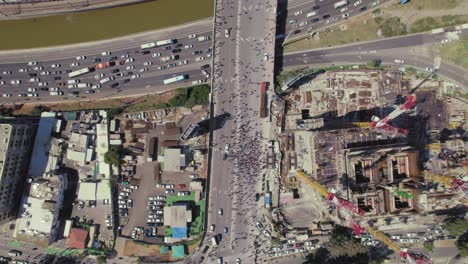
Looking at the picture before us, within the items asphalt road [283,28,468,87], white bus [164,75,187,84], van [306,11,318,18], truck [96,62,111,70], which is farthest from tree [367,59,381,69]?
truck [96,62,111,70]

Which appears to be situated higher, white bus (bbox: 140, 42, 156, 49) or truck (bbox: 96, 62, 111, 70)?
white bus (bbox: 140, 42, 156, 49)

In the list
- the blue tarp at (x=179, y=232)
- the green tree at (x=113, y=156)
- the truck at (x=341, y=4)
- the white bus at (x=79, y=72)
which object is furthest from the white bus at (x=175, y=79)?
the truck at (x=341, y=4)

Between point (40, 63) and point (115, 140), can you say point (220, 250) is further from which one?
point (40, 63)

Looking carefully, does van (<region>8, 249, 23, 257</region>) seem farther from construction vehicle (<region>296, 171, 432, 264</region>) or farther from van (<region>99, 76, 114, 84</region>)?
construction vehicle (<region>296, 171, 432, 264</region>)

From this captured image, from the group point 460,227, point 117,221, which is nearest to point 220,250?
point 117,221

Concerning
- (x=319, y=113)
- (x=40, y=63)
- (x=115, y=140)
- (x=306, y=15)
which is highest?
(x=306, y=15)

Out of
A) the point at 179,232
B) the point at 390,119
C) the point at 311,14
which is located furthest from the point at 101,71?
the point at 390,119
